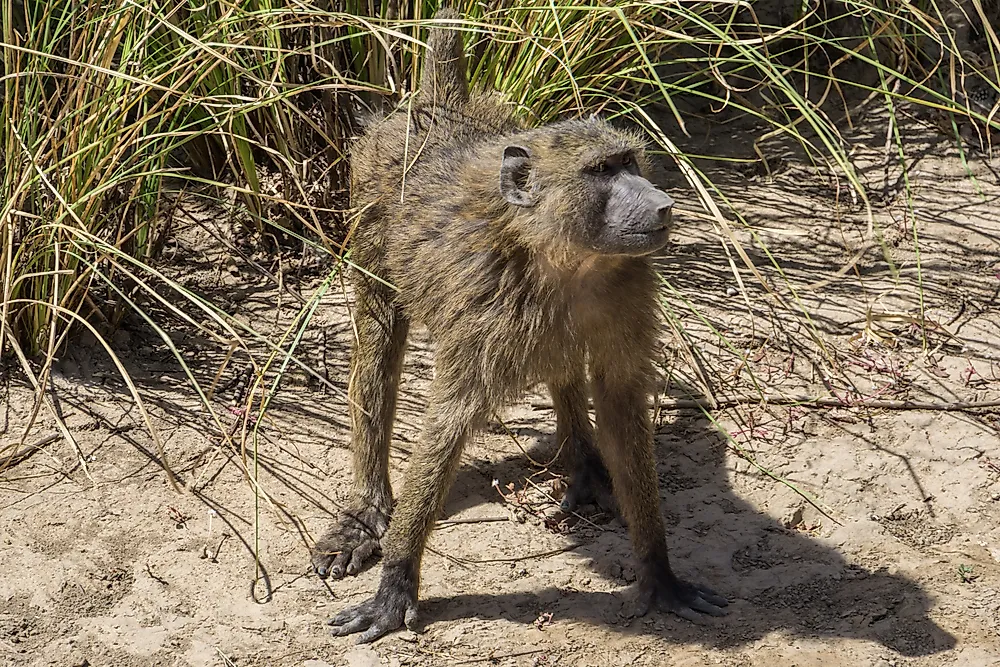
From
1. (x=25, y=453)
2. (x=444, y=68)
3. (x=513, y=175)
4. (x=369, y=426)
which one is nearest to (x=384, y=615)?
(x=369, y=426)

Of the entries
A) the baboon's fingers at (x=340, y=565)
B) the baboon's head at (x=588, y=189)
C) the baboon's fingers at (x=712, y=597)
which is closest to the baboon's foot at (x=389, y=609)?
the baboon's fingers at (x=340, y=565)

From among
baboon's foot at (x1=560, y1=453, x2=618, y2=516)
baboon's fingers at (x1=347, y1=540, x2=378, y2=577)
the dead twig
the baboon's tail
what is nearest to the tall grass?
the baboon's tail

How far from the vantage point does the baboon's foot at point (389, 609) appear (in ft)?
13.2

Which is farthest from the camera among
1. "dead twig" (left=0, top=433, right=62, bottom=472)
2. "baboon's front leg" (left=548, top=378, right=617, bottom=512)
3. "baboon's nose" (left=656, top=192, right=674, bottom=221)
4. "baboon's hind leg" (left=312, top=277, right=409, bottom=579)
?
"baboon's front leg" (left=548, top=378, right=617, bottom=512)

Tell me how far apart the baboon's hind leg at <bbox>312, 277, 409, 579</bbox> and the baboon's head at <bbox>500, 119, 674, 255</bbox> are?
0.98m

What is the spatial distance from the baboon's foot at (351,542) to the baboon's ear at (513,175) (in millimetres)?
1617

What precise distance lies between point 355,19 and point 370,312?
1.25 meters

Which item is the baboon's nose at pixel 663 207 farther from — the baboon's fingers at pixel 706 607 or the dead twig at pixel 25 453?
the dead twig at pixel 25 453

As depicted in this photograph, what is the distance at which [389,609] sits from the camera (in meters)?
4.04

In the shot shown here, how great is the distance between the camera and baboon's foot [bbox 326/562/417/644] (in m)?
4.02

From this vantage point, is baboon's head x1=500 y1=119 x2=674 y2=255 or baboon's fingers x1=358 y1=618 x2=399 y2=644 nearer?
baboon's head x1=500 y1=119 x2=674 y2=255

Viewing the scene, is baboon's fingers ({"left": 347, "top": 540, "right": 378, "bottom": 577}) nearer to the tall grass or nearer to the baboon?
the baboon

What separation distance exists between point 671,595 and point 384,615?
3.40ft

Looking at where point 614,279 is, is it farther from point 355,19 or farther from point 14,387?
point 14,387
